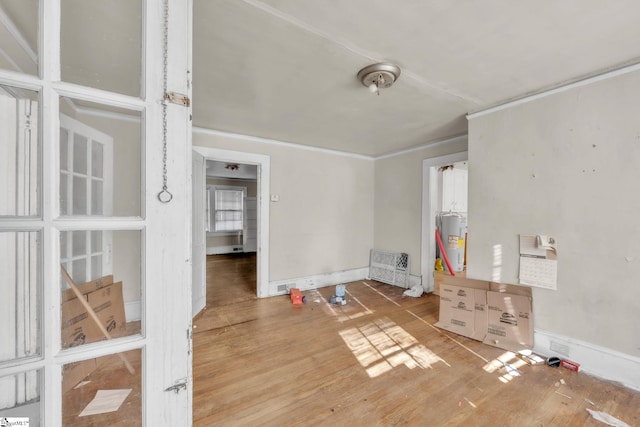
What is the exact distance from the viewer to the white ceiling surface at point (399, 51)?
4.69ft

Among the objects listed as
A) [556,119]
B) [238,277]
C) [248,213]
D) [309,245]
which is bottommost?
[238,277]

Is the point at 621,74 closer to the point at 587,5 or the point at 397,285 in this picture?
the point at 587,5

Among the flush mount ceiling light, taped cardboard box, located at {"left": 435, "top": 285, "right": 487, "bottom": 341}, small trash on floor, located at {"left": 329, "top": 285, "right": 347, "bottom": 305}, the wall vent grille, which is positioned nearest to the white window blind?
the wall vent grille

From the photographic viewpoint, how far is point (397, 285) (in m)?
4.33

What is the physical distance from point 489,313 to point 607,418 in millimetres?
1009

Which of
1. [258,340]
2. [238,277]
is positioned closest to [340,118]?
[258,340]

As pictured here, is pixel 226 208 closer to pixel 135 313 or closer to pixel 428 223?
pixel 428 223

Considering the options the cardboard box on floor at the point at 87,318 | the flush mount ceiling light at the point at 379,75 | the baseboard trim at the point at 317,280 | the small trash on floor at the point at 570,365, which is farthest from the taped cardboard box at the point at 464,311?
the cardboard box on floor at the point at 87,318

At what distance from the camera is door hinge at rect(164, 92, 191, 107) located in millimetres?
877

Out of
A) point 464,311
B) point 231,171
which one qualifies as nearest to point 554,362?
point 464,311

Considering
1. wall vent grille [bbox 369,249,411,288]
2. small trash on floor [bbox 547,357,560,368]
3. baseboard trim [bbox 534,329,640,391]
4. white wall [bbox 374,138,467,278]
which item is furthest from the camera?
wall vent grille [bbox 369,249,411,288]

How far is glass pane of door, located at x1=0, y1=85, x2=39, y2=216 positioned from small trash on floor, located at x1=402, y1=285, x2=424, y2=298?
397cm

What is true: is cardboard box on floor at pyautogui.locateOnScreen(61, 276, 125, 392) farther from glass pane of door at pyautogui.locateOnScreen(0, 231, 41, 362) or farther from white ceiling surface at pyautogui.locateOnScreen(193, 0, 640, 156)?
white ceiling surface at pyautogui.locateOnScreen(193, 0, 640, 156)

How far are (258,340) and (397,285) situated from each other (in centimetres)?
260
